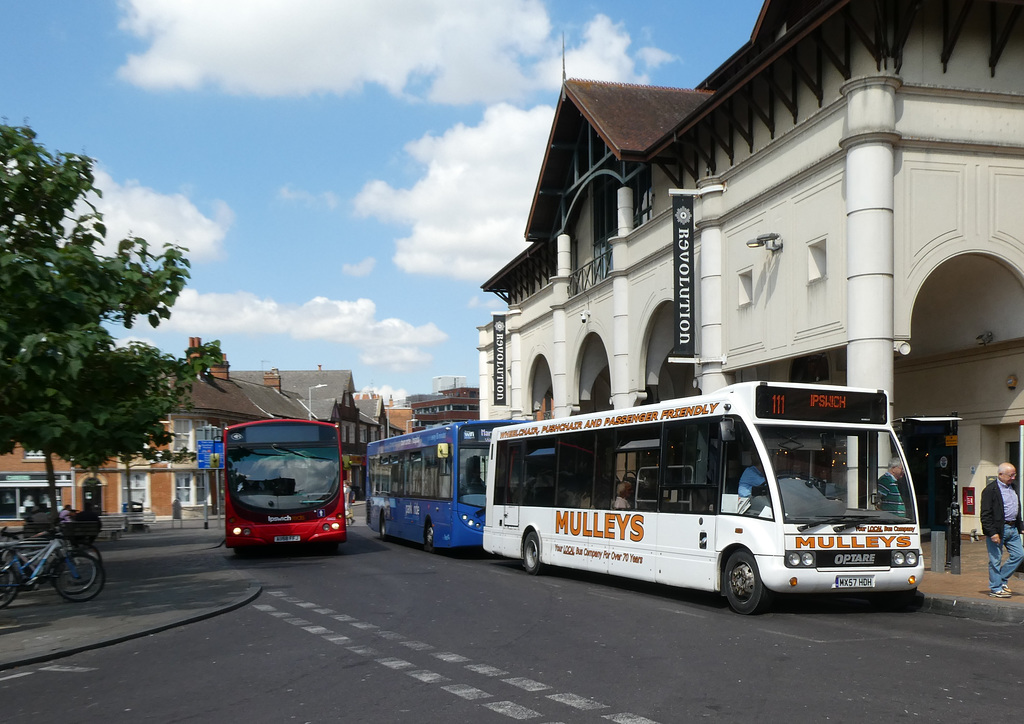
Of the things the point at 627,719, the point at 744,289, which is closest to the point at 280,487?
the point at 744,289

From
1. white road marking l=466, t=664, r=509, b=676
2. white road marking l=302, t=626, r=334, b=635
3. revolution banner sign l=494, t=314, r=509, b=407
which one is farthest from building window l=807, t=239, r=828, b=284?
revolution banner sign l=494, t=314, r=509, b=407

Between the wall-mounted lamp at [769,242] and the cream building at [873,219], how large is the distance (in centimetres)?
9

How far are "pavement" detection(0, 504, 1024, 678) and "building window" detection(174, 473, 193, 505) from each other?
159ft

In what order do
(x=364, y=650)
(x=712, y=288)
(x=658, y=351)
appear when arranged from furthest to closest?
(x=658, y=351)
(x=712, y=288)
(x=364, y=650)

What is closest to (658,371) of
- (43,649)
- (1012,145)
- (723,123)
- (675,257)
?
(675,257)

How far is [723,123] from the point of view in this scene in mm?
25109

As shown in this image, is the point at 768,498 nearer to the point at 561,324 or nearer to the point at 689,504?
the point at 689,504

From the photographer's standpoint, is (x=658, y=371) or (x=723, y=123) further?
(x=658, y=371)

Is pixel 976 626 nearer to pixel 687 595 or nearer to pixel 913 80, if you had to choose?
pixel 687 595

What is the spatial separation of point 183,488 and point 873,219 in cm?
5780

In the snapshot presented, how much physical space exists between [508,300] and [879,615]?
37.0m

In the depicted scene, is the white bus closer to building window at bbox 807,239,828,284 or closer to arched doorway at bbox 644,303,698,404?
building window at bbox 807,239,828,284

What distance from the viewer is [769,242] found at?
2244 centimetres

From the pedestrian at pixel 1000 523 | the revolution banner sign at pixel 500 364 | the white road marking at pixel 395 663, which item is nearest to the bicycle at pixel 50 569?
the white road marking at pixel 395 663
